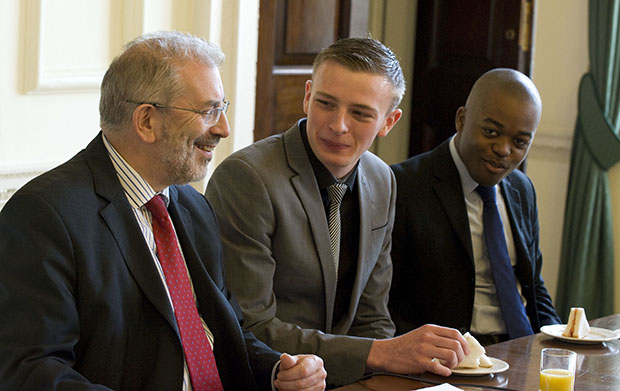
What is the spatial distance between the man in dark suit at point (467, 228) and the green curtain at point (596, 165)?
1.68m

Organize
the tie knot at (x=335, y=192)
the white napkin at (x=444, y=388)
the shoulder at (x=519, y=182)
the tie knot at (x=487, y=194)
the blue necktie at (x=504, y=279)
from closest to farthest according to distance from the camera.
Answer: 1. the white napkin at (x=444, y=388)
2. the tie knot at (x=335, y=192)
3. the blue necktie at (x=504, y=279)
4. the tie knot at (x=487, y=194)
5. the shoulder at (x=519, y=182)

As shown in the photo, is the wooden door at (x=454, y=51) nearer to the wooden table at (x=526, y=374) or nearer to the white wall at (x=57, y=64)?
the white wall at (x=57, y=64)

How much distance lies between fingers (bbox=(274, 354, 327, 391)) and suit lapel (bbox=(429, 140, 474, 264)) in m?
0.98

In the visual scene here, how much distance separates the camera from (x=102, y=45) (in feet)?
10.3

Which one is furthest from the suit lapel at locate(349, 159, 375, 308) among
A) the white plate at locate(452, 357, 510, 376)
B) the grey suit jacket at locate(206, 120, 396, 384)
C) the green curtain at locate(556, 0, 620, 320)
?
the green curtain at locate(556, 0, 620, 320)

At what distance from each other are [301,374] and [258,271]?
0.41 meters

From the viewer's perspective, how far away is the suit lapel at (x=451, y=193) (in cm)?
273

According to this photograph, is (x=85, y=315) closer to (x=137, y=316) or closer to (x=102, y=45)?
(x=137, y=316)

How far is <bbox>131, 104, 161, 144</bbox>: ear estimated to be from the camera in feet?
5.91

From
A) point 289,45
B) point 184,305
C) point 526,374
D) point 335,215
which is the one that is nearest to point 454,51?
point 289,45

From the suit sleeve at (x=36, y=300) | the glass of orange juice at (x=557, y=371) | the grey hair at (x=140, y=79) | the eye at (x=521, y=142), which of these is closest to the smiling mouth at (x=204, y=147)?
the grey hair at (x=140, y=79)

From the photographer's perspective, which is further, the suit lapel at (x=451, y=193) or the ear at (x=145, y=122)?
the suit lapel at (x=451, y=193)

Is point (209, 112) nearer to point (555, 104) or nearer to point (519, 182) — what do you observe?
point (519, 182)

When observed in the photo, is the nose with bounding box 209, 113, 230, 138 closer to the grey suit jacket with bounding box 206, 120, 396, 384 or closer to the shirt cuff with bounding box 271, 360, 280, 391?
the grey suit jacket with bounding box 206, 120, 396, 384
